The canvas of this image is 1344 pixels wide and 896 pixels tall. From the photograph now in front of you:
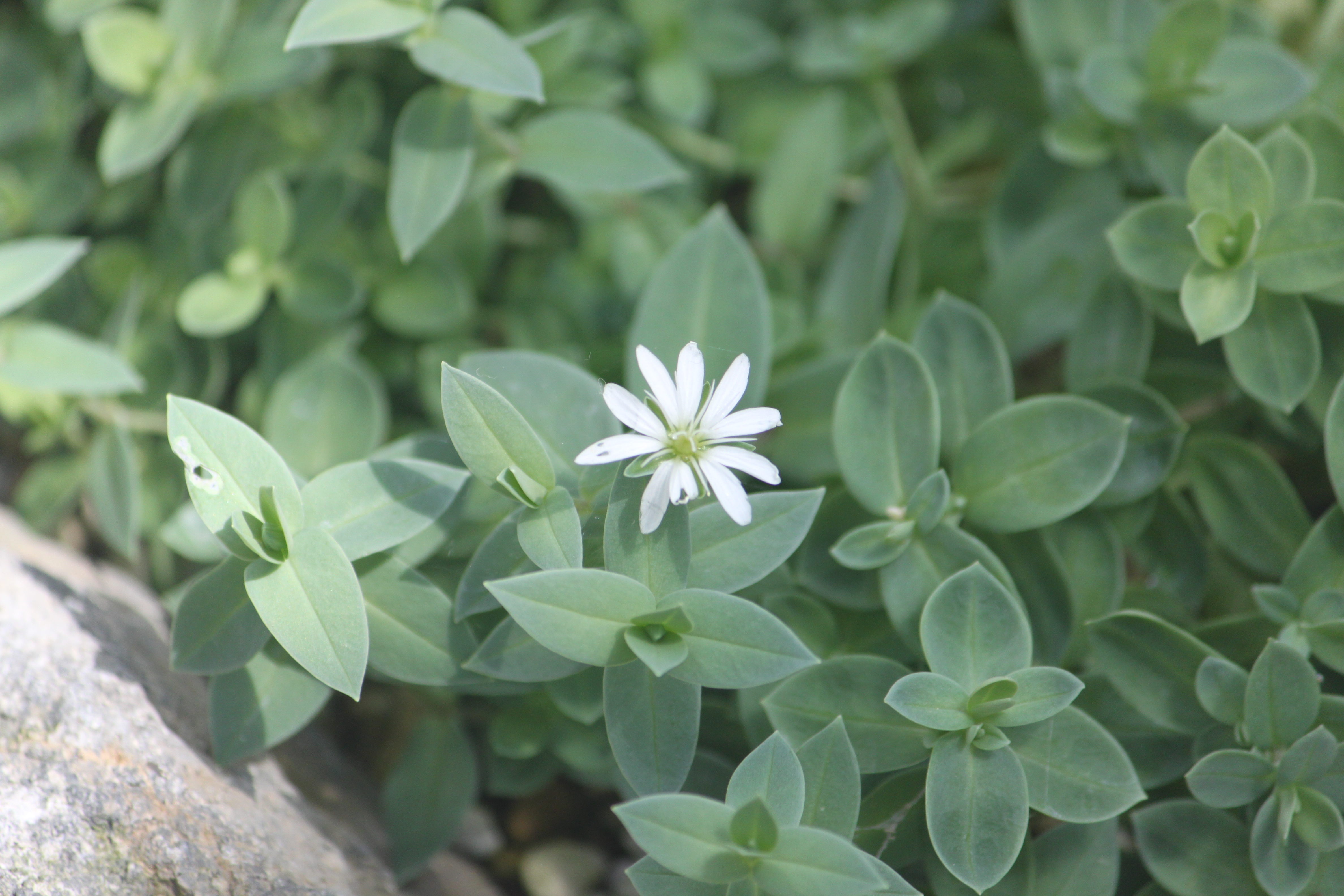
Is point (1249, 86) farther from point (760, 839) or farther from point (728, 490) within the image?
point (760, 839)

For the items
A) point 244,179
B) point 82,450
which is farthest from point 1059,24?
point 82,450

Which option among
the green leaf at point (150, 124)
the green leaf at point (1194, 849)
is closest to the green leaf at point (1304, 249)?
the green leaf at point (1194, 849)

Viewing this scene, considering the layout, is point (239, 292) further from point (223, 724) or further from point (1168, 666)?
point (1168, 666)

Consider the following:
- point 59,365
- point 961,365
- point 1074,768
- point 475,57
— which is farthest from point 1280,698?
point 59,365

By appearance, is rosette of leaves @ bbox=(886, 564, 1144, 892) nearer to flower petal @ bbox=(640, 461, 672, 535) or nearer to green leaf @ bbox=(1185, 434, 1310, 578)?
flower petal @ bbox=(640, 461, 672, 535)

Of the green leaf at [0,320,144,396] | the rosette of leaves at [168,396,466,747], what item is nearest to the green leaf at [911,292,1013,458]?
the rosette of leaves at [168,396,466,747]

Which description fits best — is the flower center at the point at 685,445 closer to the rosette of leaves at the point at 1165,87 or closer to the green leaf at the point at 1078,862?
the green leaf at the point at 1078,862
